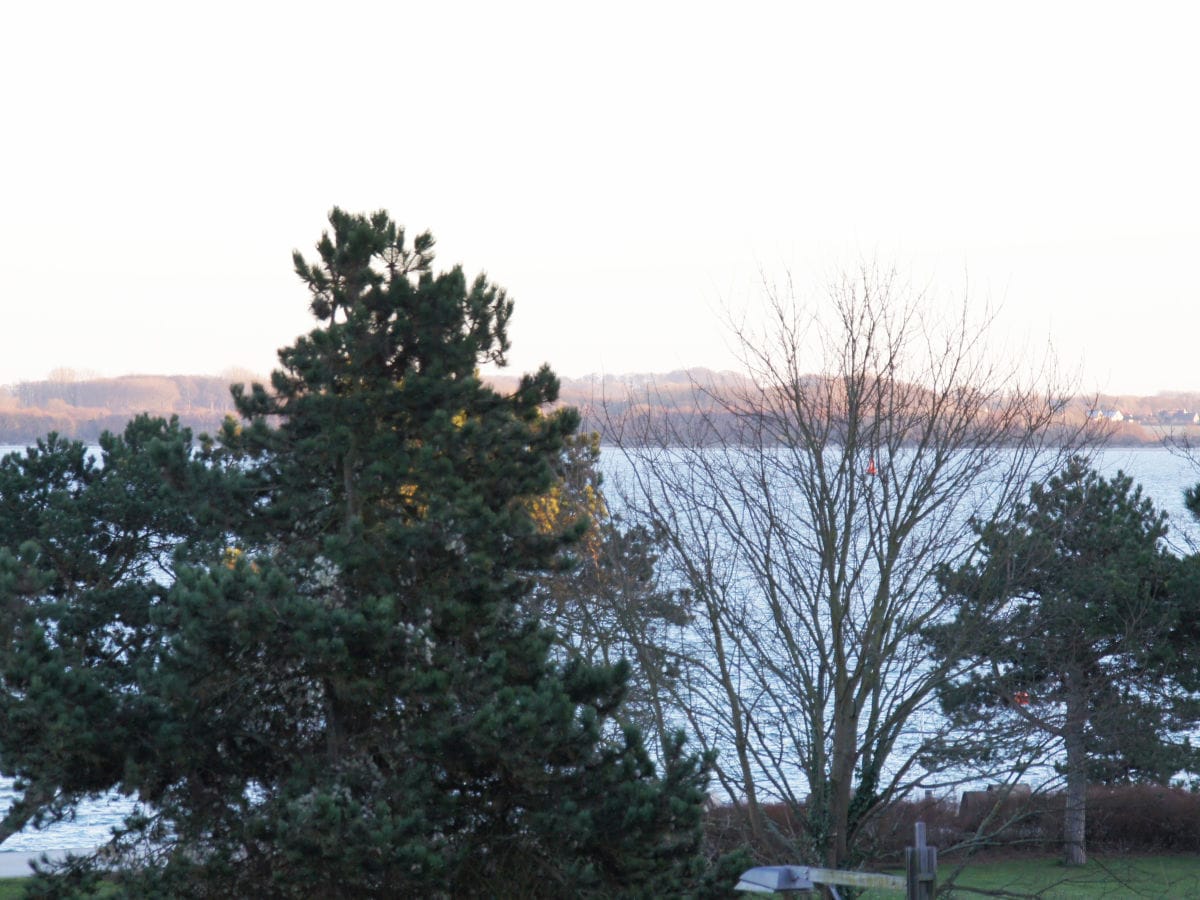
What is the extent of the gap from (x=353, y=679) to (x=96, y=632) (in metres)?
8.90

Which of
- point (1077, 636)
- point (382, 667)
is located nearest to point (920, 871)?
point (382, 667)

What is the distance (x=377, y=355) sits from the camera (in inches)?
377

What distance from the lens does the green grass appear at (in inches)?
821

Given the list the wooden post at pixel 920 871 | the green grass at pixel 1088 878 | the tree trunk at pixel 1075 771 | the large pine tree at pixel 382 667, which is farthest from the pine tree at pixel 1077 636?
the wooden post at pixel 920 871

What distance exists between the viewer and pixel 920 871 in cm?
694

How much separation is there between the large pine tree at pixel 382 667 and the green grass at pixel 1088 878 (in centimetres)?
1126

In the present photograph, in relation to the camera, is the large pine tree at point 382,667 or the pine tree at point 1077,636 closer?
the large pine tree at point 382,667

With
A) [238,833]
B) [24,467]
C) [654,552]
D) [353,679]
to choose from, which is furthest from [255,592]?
[24,467]

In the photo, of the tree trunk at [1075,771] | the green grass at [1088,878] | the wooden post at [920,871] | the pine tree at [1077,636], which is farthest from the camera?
the green grass at [1088,878]

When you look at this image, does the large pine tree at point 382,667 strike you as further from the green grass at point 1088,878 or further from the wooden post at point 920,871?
the green grass at point 1088,878

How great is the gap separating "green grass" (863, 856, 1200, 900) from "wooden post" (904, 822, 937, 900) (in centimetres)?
1222

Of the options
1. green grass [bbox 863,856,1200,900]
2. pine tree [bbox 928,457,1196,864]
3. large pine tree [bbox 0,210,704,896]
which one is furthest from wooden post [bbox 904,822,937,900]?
green grass [bbox 863,856,1200,900]

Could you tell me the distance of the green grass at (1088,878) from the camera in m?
20.8

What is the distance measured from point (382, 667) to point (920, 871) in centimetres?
384
